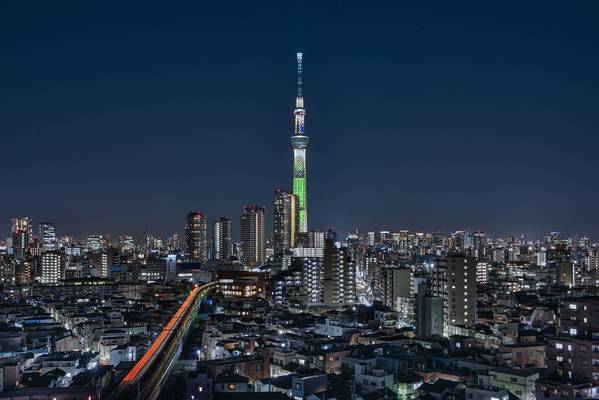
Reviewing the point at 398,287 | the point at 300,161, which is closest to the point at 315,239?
the point at 300,161

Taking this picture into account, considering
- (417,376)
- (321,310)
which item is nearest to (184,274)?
(321,310)

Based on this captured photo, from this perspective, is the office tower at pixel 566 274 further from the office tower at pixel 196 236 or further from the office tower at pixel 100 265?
the office tower at pixel 196 236

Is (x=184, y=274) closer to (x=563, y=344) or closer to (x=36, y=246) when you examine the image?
(x=36, y=246)

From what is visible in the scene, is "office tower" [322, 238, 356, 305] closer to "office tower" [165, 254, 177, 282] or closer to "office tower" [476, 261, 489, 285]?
"office tower" [476, 261, 489, 285]

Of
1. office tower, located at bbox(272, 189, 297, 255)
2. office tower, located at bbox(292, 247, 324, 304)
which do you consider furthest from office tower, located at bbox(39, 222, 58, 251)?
office tower, located at bbox(292, 247, 324, 304)

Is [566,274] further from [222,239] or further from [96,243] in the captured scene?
[96,243]
